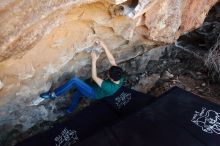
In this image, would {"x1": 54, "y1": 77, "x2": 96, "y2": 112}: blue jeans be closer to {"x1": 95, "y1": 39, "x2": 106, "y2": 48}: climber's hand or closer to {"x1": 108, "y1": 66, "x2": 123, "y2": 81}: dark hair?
{"x1": 108, "y1": 66, "x2": 123, "y2": 81}: dark hair

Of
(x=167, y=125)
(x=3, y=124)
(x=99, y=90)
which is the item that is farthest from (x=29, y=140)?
(x=167, y=125)

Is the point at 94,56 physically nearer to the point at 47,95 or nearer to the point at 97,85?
the point at 97,85

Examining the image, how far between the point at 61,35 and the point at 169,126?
147cm

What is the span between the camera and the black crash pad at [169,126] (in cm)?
346

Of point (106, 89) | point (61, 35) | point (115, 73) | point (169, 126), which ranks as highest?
point (61, 35)

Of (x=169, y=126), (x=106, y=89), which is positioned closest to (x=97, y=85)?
(x=106, y=89)

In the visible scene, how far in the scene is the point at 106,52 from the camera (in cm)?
391

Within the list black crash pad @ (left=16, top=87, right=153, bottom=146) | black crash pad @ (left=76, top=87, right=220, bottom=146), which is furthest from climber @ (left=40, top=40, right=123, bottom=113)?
black crash pad @ (left=76, top=87, right=220, bottom=146)

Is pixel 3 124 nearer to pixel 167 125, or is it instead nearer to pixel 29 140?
pixel 29 140

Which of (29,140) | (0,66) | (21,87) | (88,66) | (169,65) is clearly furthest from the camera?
(169,65)

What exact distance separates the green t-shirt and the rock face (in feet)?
1.17

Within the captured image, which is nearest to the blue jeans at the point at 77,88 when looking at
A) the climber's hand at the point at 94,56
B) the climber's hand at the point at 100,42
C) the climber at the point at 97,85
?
the climber at the point at 97,85

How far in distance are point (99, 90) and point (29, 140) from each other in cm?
98

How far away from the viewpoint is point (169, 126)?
361 cm
